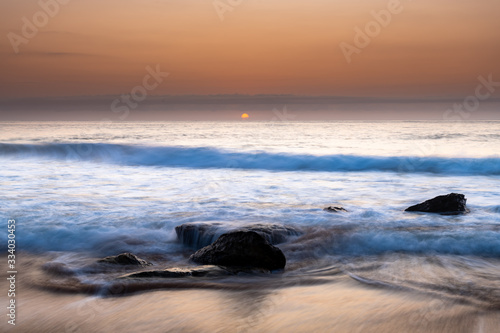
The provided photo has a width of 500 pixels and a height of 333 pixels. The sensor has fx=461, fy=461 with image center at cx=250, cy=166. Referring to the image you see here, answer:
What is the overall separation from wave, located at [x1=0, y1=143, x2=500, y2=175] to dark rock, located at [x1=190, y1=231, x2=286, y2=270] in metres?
16.0

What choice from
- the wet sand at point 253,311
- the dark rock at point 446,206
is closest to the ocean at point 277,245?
the wet sand at point 253,311

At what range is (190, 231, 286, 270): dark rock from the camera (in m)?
5.97

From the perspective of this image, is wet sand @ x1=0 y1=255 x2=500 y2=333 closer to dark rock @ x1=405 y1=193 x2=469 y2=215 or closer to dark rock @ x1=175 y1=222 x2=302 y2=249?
dark rock @ x1=175 y1=222 x2=302 y2=249

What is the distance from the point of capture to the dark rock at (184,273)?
18.4 ft

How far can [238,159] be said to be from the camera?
85.2 ft

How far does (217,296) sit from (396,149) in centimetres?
2519

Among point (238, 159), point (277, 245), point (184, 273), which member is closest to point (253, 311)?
point (184, 273)

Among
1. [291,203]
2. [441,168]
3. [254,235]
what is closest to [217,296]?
[254,235]

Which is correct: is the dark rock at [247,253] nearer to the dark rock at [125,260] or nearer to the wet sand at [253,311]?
the wet sand at [253,311]

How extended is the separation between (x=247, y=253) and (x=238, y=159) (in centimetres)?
2005

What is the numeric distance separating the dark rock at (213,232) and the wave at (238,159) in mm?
14292

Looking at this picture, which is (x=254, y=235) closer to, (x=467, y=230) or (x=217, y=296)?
(x=217, y=296)

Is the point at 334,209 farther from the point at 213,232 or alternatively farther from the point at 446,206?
the point at 213,232

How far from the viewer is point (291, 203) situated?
11.2 meters
